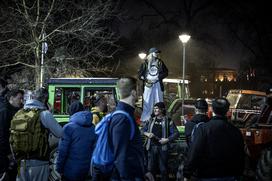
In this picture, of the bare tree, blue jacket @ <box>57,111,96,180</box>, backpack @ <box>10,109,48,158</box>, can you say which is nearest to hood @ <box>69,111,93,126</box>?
blue jacket @ <box>57,111,96,180</box>

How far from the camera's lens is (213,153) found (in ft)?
16.0

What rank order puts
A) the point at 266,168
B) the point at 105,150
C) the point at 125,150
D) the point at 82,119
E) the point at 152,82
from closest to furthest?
1. the point at 125,150
2. the point at 105,150
3. the point at 266,168
4. the point at 82,119
5. the point at 152,82

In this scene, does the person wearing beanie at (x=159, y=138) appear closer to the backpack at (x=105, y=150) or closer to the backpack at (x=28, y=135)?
the backpack at (x=28, y=135)

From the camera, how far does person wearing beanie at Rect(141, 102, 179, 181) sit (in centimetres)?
909

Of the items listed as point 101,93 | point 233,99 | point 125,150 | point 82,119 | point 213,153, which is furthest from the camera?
point 233,99

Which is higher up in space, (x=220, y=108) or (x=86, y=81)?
(x=86, y=81)

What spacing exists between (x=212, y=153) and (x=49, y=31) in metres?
14.2

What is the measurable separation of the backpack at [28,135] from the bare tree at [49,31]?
10.7 meters

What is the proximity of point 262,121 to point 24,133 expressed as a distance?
7.85 metres

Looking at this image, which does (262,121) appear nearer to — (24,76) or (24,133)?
(24,133)

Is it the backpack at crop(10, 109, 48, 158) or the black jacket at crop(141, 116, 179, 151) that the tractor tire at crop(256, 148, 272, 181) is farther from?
the black jacket at crop(141, 116, 179, 151)

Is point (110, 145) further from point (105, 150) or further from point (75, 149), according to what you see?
point (75, 149)

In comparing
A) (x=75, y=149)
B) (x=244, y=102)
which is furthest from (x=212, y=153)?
(x=244, y=102)

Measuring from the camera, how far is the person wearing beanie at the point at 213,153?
488cm
